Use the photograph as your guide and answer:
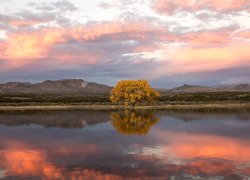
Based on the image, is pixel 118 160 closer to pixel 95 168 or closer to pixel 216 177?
pixel 95 168

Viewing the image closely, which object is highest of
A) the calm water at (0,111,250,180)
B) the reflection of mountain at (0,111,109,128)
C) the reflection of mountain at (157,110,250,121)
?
the reflection of mountain at (157,110,250,121)

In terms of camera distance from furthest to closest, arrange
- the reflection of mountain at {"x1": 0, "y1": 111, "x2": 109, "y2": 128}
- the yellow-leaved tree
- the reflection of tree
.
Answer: the yellow-leaved tree
the reflection of mountain at {"x1": 0, "y1": 111, "x2": 109, "y2": 128}
the reflection of tree

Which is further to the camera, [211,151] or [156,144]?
[156,144]

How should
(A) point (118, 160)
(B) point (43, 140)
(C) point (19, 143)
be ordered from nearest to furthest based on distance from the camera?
1. (A) point (118, 160)
2. (C) point (19, 143)
3. (B) point (43, 140)

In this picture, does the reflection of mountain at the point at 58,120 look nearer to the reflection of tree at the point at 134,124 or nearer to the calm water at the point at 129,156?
the reflection of tree at the point at 134,124

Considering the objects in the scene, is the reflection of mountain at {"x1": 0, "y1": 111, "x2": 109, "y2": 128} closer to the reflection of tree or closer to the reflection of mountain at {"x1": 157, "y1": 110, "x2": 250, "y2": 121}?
the reflection of tree

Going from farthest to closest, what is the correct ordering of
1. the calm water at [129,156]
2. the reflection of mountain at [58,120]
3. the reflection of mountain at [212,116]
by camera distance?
the reflection of mountain at [212,116] → the reflection of mountain at [58,120] → the calm water at [129,156]

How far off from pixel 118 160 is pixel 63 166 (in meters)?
3.67

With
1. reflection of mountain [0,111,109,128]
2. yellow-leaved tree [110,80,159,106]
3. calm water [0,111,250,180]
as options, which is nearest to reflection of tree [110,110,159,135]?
calm water [0,111,250,180]

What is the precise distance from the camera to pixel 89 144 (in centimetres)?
3198

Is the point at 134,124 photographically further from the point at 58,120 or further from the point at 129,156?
the point at 129,156

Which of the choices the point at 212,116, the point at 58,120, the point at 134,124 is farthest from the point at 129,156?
the point at 212,116

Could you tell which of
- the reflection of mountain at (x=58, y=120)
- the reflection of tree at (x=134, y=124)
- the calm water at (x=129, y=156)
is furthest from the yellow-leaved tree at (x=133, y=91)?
the calm water at (x=129, y=156)

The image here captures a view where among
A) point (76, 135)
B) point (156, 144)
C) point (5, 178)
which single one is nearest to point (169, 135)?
point (156, 144)
